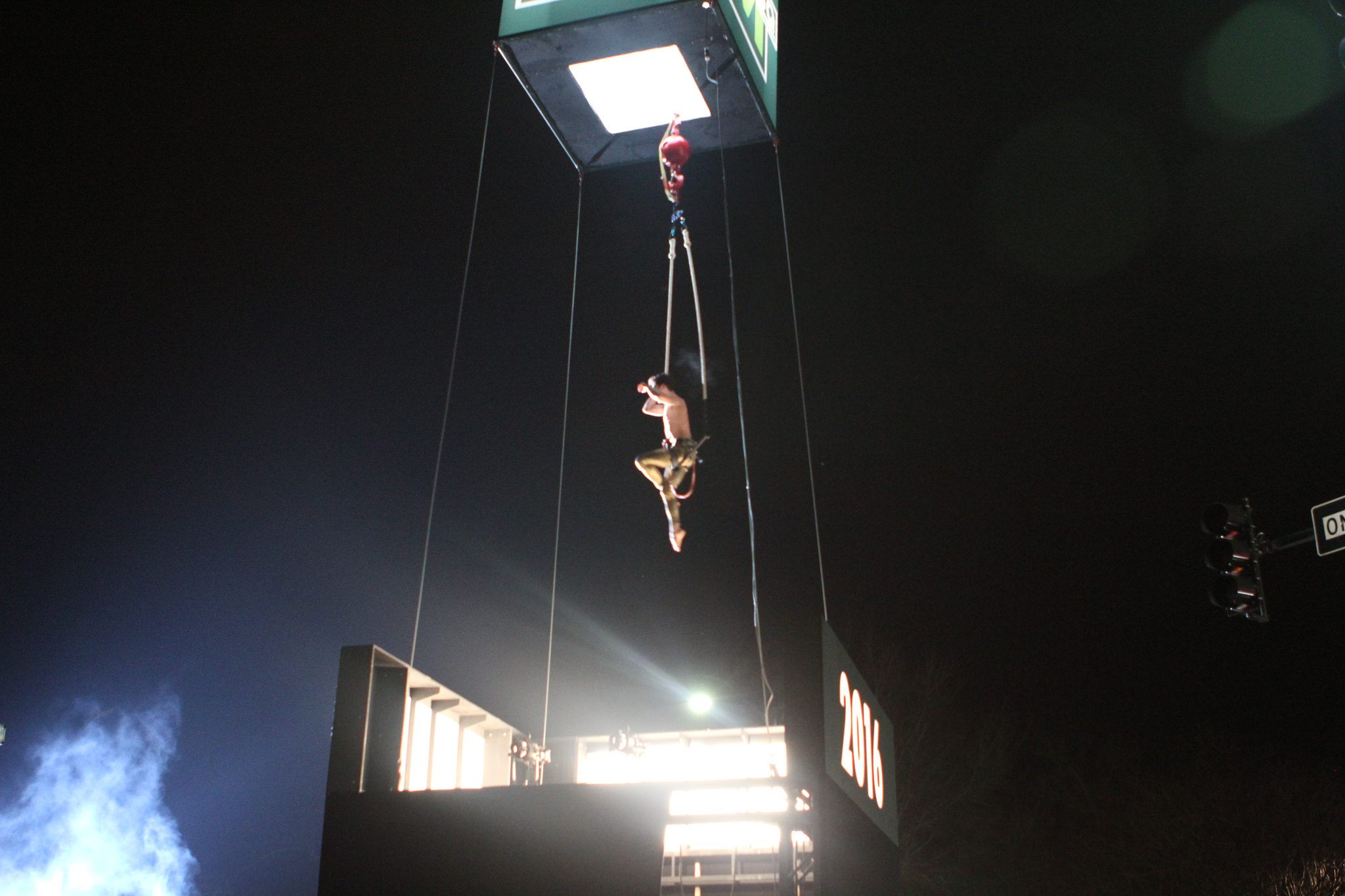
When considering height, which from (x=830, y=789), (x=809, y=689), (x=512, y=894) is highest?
(x=809, y=689)

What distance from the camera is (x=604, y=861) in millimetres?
4691

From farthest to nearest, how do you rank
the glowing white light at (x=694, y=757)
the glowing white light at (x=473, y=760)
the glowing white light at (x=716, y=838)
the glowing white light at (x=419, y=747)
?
the glowing white light at (x=694, y=757), the glowing white light at (x=716, y=838), the glowing white light at (x=473, y=760), the glowing white light at (x=419, y=747)

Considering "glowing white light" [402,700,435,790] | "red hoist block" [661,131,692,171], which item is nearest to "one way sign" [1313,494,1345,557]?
"red hoist block" [661,131,692,171]

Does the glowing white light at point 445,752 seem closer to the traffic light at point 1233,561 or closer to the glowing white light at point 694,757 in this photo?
the glowing white light at point 694,757

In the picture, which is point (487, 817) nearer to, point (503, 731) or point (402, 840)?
point (402, 840)

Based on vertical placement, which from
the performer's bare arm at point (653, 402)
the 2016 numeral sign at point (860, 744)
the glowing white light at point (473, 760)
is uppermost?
the performer's bare arm at point (653, 402)

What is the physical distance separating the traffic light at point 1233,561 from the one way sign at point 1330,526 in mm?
561

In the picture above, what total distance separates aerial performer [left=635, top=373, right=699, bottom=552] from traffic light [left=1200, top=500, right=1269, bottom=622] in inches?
156

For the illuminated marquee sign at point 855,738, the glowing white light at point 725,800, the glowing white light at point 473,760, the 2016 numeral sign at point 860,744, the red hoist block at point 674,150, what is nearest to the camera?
the illuminated marquee sign at point 855,738

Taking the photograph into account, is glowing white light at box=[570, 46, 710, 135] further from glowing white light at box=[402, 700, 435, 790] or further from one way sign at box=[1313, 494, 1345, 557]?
one way sign at box=[1313, 494, 1345, 557]

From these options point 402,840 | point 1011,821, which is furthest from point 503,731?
point 1011,821

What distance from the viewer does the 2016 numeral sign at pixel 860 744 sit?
16.7 ft

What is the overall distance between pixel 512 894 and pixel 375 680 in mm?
1396

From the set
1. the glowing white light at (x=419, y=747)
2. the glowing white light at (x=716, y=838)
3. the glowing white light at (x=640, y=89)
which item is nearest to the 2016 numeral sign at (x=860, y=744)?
the glowing white light at (x=419, y=747)
